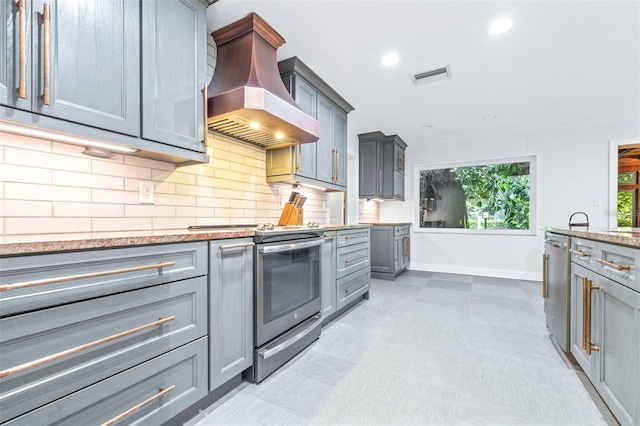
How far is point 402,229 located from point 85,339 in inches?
172

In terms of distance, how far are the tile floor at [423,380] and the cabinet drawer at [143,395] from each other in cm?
20

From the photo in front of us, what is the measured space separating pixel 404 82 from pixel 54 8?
2627mm

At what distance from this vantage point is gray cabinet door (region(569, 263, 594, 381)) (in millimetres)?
1586

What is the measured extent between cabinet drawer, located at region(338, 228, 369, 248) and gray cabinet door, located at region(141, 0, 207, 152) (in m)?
1.47

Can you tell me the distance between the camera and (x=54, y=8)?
43.1 inches

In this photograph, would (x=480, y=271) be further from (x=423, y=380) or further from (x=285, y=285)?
(x=285, y=285)

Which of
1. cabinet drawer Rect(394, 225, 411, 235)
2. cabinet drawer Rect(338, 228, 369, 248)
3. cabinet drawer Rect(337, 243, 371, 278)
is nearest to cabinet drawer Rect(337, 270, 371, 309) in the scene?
cabinet drawer Rect(337, 243, 371, 278)

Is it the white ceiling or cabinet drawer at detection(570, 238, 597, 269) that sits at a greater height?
the white ceiling

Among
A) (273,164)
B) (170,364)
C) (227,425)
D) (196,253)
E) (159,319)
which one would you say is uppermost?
(273,164)

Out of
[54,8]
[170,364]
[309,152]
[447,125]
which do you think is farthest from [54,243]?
[447,125]

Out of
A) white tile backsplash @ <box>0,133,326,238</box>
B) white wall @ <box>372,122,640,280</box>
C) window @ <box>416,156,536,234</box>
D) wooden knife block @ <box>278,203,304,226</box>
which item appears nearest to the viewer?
white tile backsplash @ <box>0,133,326,238</box>

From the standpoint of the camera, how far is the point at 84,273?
939mm

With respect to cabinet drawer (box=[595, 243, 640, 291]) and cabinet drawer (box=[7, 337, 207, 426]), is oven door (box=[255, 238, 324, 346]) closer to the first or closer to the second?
cabinet drawer (box=[7, 337, 207, 426])

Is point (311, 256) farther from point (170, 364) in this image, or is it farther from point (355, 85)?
point (355, 85)
